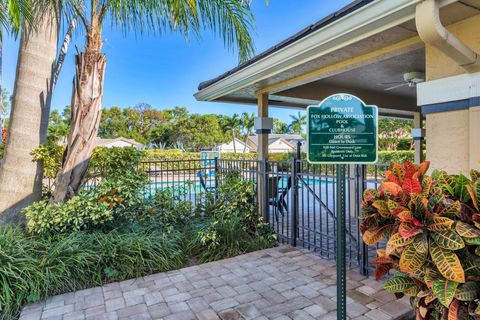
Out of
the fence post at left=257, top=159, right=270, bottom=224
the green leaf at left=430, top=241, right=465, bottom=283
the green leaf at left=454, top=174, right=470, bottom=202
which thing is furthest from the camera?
the fence post at left=257, top=159, right=270, bottom=224

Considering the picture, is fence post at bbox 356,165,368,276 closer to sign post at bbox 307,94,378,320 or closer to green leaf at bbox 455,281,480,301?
sign post at bbox 307,94,378,320

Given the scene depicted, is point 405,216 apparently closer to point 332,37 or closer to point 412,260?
point 412,260

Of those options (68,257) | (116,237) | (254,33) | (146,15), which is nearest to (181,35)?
(146,15)

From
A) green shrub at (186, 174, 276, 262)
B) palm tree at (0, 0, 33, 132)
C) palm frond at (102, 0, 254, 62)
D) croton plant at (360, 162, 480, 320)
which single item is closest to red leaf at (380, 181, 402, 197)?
croton plant at (360, 162, 480, 320)

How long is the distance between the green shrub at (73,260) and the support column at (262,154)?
1725 millimetres

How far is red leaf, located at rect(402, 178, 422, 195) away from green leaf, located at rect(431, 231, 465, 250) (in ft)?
0.99

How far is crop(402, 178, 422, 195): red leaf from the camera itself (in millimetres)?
2006

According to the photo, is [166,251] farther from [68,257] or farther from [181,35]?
[181,35]

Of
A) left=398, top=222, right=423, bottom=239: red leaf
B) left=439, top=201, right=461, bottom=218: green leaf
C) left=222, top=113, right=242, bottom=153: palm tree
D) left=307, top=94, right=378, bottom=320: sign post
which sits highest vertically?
left=222, top=113, right=242, bottom=153: palm tree

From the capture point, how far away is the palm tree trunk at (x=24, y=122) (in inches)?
175

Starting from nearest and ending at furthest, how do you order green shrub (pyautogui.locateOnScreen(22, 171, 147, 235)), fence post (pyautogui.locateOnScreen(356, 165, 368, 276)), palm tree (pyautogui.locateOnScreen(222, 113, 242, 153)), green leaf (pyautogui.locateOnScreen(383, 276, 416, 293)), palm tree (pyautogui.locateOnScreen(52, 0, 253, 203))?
1. green leaf (pyautogui.locateOnScreen(383, 276, 416, 293))
2. fence post (pyautogui.locateOnScreen(356, 165, 368, 276))
3. green shrub (pyautogui.locateOnScreen(22, 171, 147, 235))
4. palm tree (pyautogui.locateOnScreen(52, 0, 253, 203))
5. palm tree (pyautogui.locateOnScreen(222, 113, 242, 153))

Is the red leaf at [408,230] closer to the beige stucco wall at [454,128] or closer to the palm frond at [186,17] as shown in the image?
the beige stucco wall at [454,128]

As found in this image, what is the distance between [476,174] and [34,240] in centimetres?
480

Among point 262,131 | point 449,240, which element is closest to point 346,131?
point 449,240
